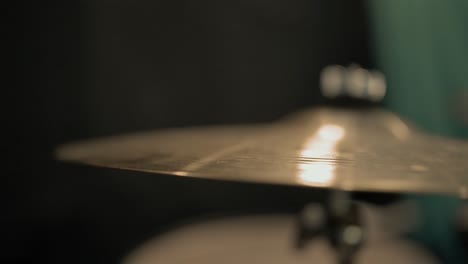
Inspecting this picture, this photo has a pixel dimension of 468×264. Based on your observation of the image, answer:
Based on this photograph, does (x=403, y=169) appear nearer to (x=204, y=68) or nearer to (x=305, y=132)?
(x=305, y=132)

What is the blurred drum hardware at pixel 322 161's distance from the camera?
372 millimetres

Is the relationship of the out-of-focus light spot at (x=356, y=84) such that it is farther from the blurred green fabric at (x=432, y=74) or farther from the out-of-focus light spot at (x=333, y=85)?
the blurred green fabric at (x=432, y=74)

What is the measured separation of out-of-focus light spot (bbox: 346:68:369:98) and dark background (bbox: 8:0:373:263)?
1.44 feet

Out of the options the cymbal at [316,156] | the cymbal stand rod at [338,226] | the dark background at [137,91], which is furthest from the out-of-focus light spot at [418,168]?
the dark background at [137,91]

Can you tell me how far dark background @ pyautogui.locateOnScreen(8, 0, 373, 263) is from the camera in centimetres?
87

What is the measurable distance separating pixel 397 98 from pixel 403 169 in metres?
0.72

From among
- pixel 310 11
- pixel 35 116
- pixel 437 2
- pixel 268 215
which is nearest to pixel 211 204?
pixel 268 215

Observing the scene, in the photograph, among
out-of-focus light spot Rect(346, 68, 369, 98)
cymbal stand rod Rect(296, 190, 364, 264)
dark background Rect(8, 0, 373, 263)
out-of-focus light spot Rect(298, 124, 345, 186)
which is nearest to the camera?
out-of-focus light spot Rect(298, 124, 345, 186)

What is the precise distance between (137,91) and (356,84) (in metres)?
0.49

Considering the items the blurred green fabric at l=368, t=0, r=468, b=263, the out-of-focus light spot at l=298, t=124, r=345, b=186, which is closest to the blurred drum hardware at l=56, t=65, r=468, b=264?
the out-of-focus light spot at l=298, t=124, r=345, b=186

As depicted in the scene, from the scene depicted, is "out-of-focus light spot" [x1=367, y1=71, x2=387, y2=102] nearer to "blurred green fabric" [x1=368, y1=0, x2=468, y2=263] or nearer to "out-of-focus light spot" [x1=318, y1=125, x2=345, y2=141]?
"out-of-focus light spot" [x1=318, y1=125, x2=345, y2=141]

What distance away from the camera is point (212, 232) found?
856mm

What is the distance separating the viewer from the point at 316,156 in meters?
0.42

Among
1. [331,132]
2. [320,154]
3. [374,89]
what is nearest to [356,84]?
[374,89]
